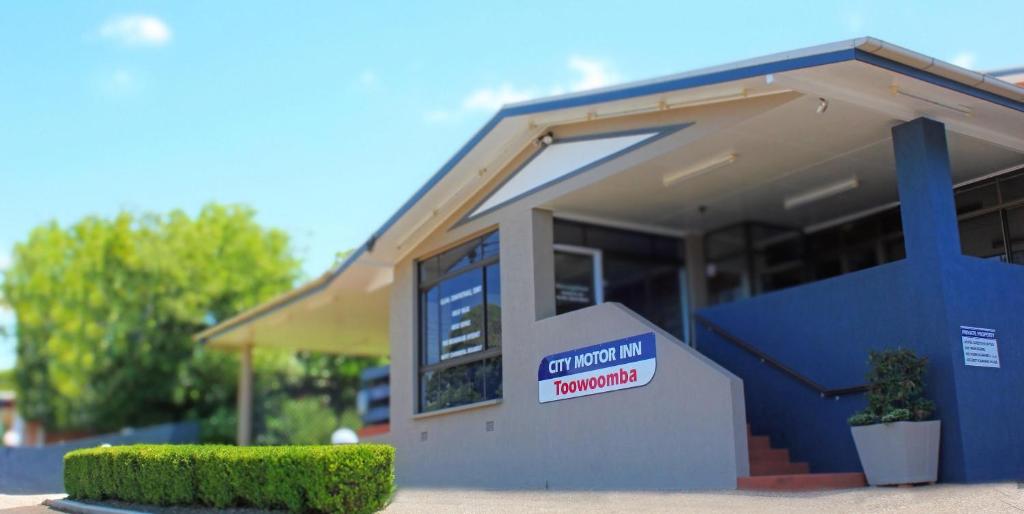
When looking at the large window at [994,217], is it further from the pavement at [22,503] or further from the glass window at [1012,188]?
the pavement at [22,503]

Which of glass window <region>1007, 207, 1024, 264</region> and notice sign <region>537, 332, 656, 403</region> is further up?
glass window <region>1007, 207, 1024, 264</region>

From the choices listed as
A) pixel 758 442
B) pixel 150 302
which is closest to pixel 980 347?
pixel 758 442

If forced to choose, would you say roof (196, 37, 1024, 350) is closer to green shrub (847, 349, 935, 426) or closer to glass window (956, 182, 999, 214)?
glass window (956, 182, 999, 214)

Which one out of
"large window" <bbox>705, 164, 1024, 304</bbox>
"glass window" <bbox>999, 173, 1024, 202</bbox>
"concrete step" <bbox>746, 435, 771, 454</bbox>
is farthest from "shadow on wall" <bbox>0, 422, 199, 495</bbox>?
"glass window" <bbox>999, 173, 1024, 202</bbox>

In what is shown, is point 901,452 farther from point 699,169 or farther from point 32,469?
point 32,469

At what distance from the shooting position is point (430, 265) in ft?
51.1

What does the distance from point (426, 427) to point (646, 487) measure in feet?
15.6

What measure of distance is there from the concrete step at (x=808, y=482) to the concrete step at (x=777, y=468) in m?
1.01

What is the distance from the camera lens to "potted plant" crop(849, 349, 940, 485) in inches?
363

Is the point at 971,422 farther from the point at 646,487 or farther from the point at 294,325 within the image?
the point at 294,325

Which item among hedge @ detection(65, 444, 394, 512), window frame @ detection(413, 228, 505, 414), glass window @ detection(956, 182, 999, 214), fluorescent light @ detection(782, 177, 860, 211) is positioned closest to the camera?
hedge @ detection(65, 444, 394, 512)

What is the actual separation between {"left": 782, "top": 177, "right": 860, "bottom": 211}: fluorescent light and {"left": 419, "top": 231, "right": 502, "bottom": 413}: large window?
4.11m

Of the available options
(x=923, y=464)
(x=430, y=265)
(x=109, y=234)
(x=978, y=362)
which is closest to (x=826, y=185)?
(x=978, y=362)

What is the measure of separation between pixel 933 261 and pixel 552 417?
4.81 m
